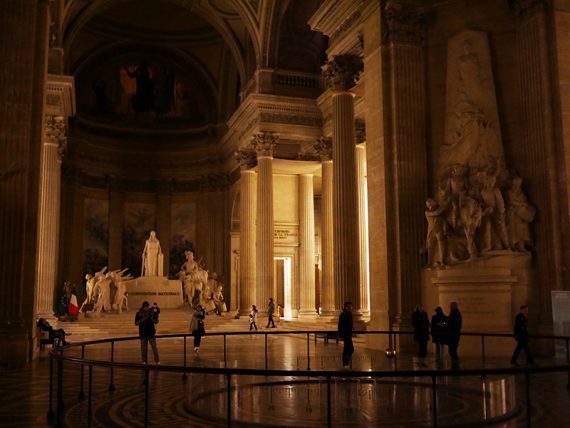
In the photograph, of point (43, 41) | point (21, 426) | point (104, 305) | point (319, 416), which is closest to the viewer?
point (21, 426)

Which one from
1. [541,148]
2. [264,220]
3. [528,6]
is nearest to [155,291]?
[264,220]

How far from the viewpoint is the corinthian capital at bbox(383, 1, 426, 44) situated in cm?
1559

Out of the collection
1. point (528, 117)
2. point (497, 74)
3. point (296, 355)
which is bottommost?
point (296, 355)

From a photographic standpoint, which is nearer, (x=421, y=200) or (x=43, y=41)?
(x=43, y=41)

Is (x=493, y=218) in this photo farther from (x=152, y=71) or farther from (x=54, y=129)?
(x=152, y=71)

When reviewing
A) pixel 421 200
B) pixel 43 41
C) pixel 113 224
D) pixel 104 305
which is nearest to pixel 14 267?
pixel 43 41

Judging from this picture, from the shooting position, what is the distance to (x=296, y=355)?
14430 mm

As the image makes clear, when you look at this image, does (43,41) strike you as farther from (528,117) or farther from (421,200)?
(528,117)

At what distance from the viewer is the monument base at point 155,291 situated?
2747 centimetres

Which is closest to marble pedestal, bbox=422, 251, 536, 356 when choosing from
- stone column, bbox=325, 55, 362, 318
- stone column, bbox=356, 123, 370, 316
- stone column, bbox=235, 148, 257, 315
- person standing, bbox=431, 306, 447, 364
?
person standing, bbox=431, 306, 447, 364

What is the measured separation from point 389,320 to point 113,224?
984 inches

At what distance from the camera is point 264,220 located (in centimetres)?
2758

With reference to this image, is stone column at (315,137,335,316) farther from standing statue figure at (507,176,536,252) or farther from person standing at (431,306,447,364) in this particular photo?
person standing at (431,306,447,364)

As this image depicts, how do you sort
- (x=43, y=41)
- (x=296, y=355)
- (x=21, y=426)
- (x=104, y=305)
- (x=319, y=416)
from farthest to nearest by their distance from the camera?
1. (x=104, y=305)
2. (x=296, y=355)
3. (x=43, y=41)
4. (x=319, y=416)
5. (x=21, y=426)
